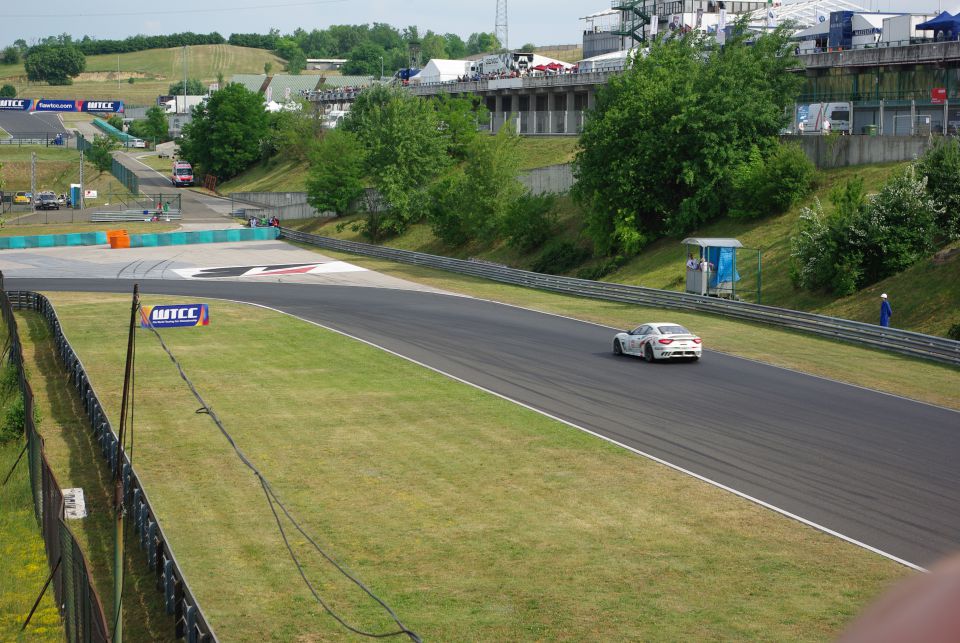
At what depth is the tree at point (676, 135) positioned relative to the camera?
195ft

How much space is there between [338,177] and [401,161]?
7.62m

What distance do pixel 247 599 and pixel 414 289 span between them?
4312 cm

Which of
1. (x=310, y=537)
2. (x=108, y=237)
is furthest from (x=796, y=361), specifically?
(x=108, y=237)

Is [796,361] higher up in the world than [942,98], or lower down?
lower down

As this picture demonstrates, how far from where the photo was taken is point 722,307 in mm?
45625

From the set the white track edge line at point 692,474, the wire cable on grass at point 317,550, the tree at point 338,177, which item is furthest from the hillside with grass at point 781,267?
the wire cable on grass at point 317,550

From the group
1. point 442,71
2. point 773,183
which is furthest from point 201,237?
point 442,71

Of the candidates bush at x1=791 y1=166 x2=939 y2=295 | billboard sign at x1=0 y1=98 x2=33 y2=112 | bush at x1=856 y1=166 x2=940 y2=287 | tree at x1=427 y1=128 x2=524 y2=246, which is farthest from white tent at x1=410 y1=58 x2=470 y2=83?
bush at x1=856 y1=166 x2=940 y2=287

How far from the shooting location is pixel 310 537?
18.2m

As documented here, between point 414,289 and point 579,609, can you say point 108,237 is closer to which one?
point 414,289

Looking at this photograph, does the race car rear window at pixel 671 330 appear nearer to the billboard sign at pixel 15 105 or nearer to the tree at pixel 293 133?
the tree at pixel 293 133

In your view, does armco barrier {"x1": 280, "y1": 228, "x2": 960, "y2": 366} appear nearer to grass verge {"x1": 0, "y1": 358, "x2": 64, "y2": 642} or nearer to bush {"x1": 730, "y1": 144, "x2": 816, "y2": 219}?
bush {"x1": 730, "y1": 144, "x2": 816, "y2": 219}

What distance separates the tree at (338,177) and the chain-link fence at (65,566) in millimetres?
69119

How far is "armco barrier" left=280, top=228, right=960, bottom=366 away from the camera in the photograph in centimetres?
3541
